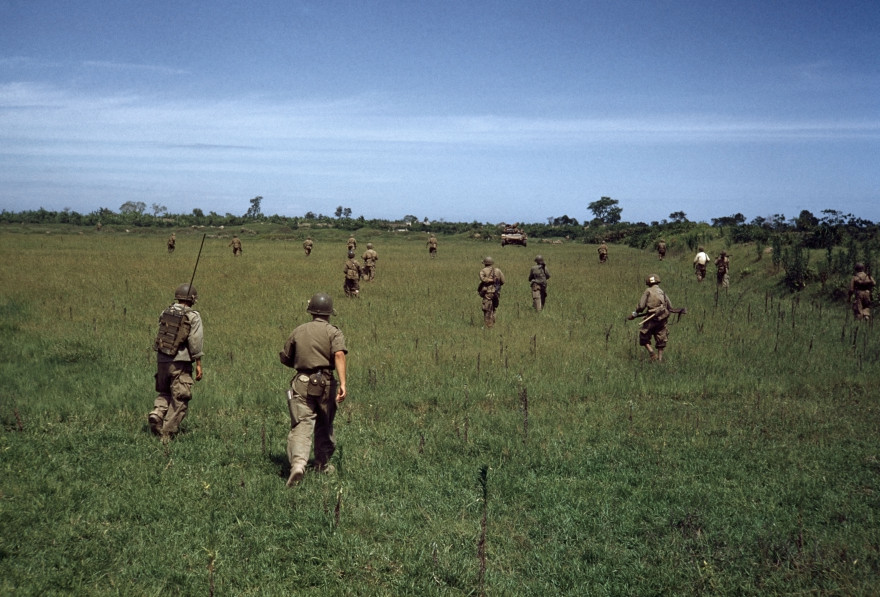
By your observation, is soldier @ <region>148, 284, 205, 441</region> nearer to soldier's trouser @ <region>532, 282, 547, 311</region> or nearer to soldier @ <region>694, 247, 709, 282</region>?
soldier's trouser @ <region>532, 282, 547, 311</region>

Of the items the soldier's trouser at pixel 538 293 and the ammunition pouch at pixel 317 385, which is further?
the soldier's trouser at pixel 538 293

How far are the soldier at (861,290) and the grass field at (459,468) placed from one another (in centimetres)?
225

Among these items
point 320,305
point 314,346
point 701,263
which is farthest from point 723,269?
point 314,346

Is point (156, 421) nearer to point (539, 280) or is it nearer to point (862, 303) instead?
point (539, 280)

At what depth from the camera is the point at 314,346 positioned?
7613 mm

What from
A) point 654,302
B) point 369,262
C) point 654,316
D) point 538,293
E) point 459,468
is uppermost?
point 369,262

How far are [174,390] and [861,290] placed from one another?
60.1 feet

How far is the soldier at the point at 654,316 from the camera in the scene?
14078 mm

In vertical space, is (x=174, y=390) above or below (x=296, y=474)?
above

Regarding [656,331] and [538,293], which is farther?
[538,293]

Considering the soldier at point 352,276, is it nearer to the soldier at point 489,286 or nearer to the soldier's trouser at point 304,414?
the soldier at point 489,286

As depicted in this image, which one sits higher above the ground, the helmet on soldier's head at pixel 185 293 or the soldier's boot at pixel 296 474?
the helmet on soldier's head at pixel 185 293

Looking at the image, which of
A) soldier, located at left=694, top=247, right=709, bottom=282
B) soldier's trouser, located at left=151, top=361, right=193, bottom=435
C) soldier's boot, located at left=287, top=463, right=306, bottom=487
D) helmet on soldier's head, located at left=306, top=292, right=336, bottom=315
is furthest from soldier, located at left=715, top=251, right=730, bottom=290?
soldier's boot, located at left=287, top=463, right=306, bottom=487

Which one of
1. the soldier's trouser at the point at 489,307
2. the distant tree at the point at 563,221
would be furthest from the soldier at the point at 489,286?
the distant tree at the point at 563,221
